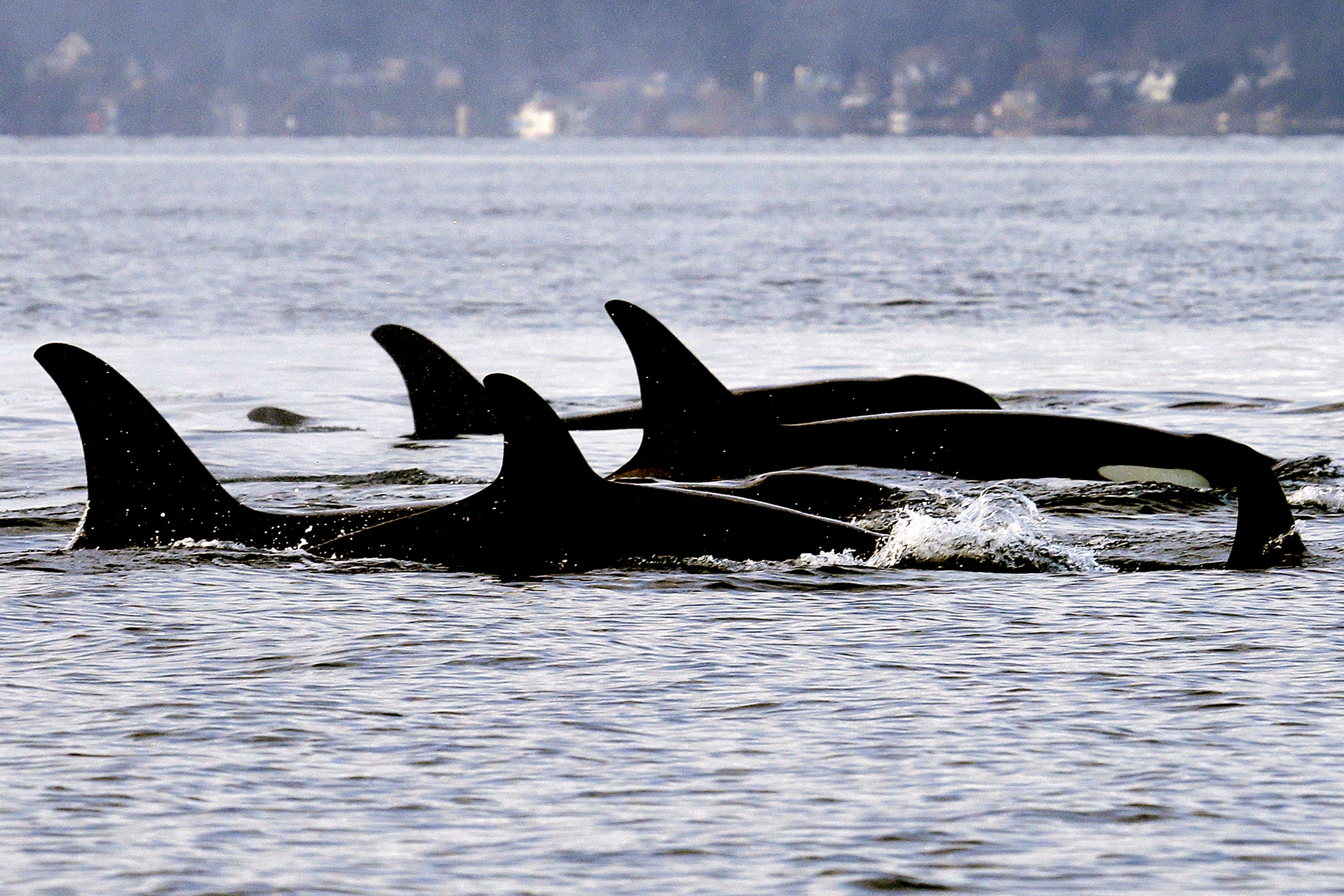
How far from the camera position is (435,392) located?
19.6 m

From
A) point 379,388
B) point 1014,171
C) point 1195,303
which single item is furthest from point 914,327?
point 1014,171

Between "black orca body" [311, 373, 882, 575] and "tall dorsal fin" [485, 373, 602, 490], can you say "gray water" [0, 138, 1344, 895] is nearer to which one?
"black orca body" [311, 373, 882, 575]

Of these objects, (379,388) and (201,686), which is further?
(379,388)

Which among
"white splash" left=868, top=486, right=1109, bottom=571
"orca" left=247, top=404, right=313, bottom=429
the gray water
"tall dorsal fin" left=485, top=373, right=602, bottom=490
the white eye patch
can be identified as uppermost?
"tall dorsal fin" left=485, top=373, right=602, bottom=490

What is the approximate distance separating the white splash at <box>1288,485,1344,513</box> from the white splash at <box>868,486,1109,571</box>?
2.24 metres


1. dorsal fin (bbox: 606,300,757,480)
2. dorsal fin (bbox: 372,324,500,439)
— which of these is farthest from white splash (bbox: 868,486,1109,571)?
dorsal fin (bbox: 372,324,500,439)

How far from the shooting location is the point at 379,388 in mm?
24766

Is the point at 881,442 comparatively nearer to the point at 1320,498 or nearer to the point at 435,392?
the point at 1320,498

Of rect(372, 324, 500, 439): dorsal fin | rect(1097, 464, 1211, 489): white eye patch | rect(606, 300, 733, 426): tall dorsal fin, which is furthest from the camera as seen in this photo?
rect(372, 324, 500, 439): dorsal fin

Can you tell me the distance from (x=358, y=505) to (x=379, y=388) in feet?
32.4

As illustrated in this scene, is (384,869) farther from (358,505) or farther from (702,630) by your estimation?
(358,505)

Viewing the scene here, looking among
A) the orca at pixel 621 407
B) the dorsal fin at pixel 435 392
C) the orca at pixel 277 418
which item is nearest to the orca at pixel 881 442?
the orca at pixel 621 407

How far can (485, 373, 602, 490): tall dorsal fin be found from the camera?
1090cm

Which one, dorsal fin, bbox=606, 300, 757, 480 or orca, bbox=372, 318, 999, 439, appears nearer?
dorsal fin, bbox=606, 300, 757, 480
